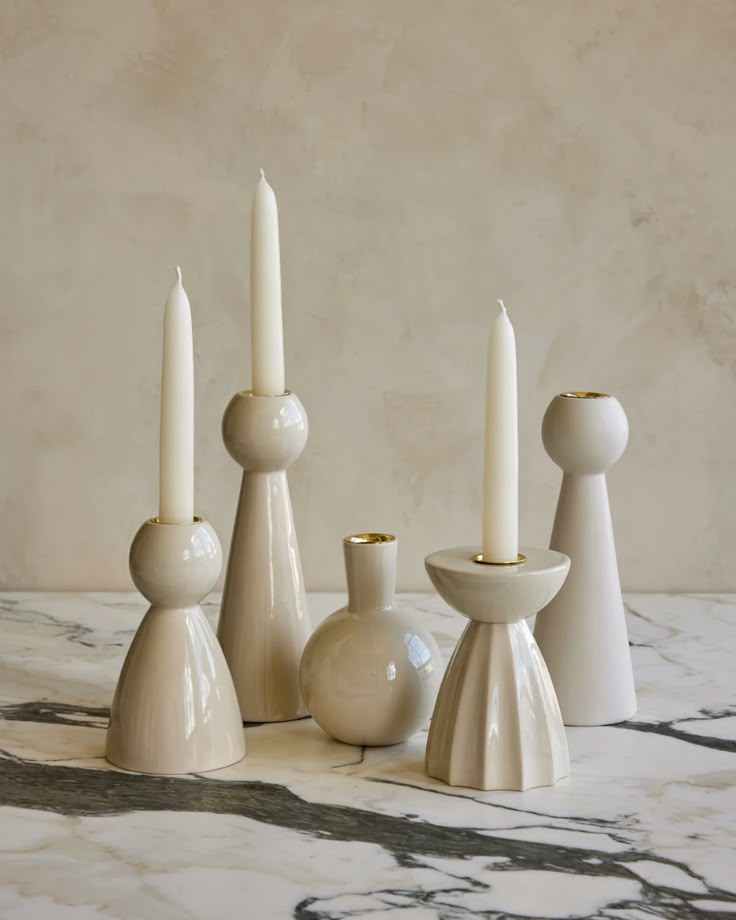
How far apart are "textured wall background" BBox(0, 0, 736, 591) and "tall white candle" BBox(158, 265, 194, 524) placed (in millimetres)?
352

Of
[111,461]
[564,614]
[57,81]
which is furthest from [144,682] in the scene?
[57,81]

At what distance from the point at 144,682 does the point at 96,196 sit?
0.46 meters

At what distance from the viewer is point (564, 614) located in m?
0.71

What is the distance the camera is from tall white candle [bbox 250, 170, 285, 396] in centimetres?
69

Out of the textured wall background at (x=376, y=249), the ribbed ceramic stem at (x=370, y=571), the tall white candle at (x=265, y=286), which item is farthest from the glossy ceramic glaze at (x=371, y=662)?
the textured wall background at (x=376, y=249)

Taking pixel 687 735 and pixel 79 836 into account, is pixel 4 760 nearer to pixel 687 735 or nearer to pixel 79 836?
pixel 79 836

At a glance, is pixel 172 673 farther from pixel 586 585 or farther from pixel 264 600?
pixel 586 585

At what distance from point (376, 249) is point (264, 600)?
351 millimetres

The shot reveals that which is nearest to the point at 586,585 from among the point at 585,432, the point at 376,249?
the point at 585,432

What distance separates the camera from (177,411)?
2.04ft

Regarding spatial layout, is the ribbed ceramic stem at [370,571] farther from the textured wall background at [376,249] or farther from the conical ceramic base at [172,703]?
the textured wall background at [376,249]

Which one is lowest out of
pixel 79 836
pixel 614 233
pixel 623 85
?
pixel 79 836

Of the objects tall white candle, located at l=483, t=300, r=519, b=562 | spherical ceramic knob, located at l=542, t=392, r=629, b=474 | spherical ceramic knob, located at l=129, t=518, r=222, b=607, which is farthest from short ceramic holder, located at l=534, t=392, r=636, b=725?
spherical ceramic knob, located at l=129, t=518, r=222, b=607

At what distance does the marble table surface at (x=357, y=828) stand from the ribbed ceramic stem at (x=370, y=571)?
0.28 ft
